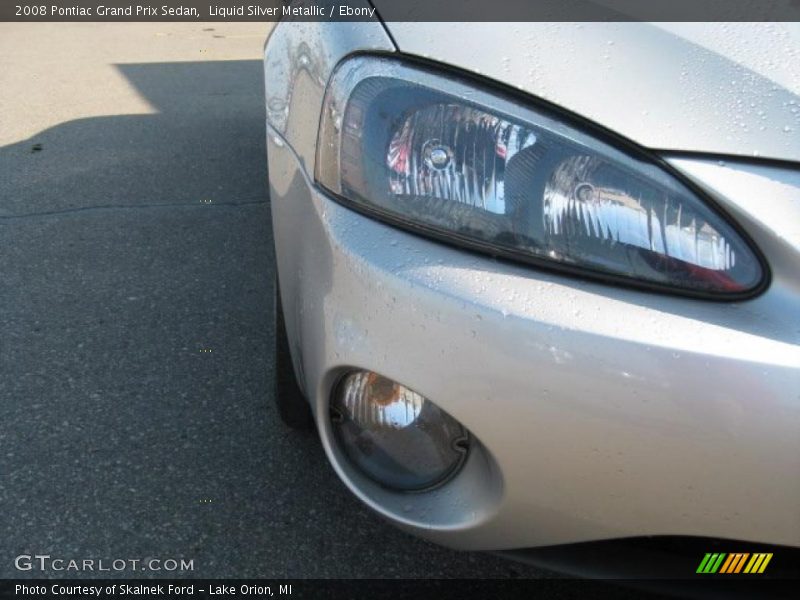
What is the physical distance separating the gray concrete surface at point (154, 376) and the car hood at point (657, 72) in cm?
104

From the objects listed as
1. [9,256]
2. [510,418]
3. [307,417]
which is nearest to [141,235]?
[9,256]

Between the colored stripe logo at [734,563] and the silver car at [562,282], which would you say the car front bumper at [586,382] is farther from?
the colored stripe logo at [734,563]

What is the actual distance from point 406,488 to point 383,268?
0.38m

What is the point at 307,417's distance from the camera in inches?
84.8

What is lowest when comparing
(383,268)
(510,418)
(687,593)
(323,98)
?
(687,593)

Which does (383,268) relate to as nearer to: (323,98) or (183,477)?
(323,98)

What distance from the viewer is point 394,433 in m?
1.38

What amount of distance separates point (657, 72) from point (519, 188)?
0.87ft

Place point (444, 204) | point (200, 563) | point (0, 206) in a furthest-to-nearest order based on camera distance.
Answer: point (0, 206), point (200, 563), point (444, 204)

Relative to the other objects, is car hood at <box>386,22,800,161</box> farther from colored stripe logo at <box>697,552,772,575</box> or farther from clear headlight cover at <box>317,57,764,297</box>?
colored stripe logo at <box>697,552,772,575</box>

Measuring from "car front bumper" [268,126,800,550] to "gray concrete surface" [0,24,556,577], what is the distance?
2.28ft

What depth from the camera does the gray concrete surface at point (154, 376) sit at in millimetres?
1886
